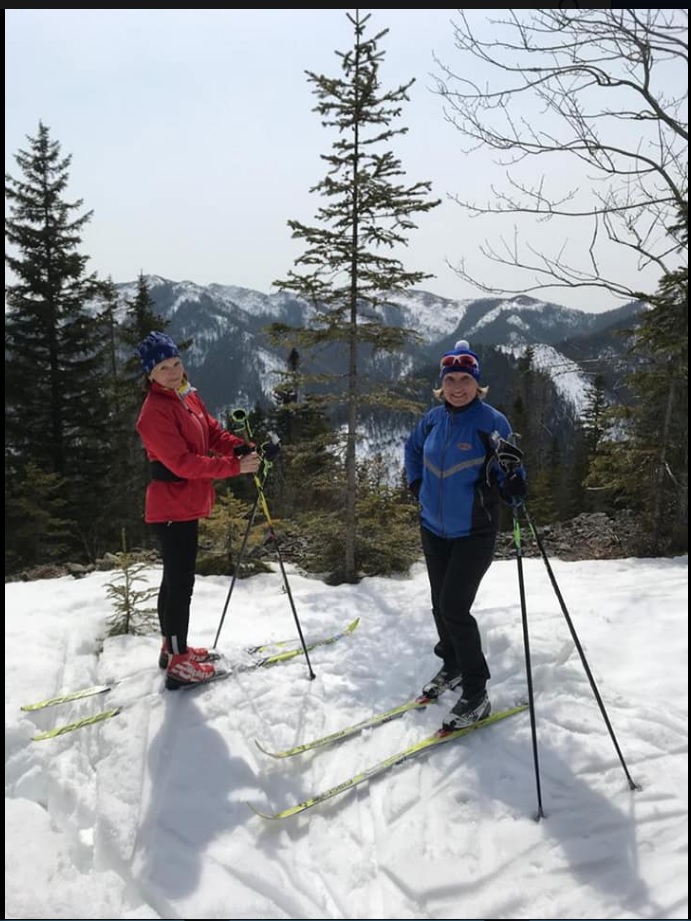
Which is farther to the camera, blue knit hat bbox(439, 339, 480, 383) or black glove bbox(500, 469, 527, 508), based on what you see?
blue knit hat bbox(439, 339, 480, 383)

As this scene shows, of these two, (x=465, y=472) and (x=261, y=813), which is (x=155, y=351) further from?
(x=261, y=813)

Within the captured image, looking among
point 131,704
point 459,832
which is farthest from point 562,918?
point 131,704

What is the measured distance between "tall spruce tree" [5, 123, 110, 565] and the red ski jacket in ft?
42.9

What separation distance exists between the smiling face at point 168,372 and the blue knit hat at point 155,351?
3 centimetres

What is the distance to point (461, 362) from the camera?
12.5ft

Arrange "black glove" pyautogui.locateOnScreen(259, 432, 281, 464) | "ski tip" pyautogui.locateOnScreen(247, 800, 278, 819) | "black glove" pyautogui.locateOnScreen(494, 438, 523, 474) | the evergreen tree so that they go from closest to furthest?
"ski tip" pyautogui.locateOnScreen(247, 800, 278, 819)
"black glove" pyautogui.locateOnScreen(494, 438, 523, 474)
"black glove" pyautogui.locateOnScreen(259, 432, 281, 464)
the evergreen tree

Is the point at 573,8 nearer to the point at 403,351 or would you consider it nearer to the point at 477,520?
the point at 477,520

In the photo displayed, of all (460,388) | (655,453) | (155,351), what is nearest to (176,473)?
(155,351)

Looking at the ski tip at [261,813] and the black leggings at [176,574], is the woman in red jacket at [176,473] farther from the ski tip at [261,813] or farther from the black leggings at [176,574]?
the ski tip at [261,813]

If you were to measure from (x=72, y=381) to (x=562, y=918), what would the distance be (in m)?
18.5

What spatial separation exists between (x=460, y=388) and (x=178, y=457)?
7.23 ft

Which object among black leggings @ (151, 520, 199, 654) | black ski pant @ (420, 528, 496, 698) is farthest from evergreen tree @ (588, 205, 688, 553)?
black leggings @ (151, 520, 199, 654)

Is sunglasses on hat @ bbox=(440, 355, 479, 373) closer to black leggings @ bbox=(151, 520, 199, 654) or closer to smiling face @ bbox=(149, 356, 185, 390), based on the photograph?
smiling face @ bbox=(149, 356, 185, 390)

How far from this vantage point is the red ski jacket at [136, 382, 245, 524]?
154 inches
